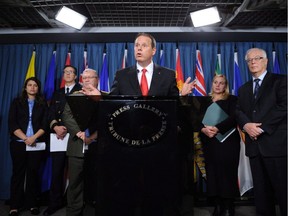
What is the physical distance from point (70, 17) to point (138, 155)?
294cm

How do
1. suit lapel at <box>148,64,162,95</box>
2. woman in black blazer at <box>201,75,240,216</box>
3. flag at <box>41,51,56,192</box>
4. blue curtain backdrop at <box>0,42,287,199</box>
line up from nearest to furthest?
suit lapel at <box>148,64,162,95</box>
woman in black blazer at <box>201,75,240,216</box>
flag at <box>41,51,56,192</box>
blue curtain backdrop at <box>0,42,287,199</box>

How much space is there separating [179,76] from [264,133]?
2.15 m

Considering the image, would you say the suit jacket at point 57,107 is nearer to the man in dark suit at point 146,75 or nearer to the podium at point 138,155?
the man in dark suit at point 146,75

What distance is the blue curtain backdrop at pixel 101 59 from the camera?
4352mm

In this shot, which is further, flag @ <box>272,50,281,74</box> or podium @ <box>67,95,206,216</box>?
flag @ <box>272,50,281,74</box>

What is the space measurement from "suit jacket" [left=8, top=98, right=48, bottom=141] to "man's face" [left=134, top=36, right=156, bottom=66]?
6.75 feet

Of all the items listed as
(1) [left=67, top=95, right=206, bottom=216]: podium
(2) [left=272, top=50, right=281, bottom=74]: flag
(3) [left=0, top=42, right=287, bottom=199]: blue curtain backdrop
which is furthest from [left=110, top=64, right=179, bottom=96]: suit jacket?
(2) [left=272, top=50, right=281, bottom=74]: flag

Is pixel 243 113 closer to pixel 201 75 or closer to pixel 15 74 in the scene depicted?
pixel 201 75

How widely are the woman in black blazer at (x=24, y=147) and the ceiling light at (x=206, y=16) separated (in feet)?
7.89

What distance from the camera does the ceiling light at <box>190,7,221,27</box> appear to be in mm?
3539

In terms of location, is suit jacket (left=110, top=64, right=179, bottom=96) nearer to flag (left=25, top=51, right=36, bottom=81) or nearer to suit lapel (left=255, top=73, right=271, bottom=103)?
suit lapel (left=255, top=73, right=271, bottom=103)

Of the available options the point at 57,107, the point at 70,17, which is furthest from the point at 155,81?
the point at 70,17

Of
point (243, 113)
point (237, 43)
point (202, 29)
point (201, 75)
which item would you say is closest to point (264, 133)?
point (243, 113)

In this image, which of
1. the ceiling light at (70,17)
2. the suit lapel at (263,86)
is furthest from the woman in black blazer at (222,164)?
the ceiling light at (70,17)
